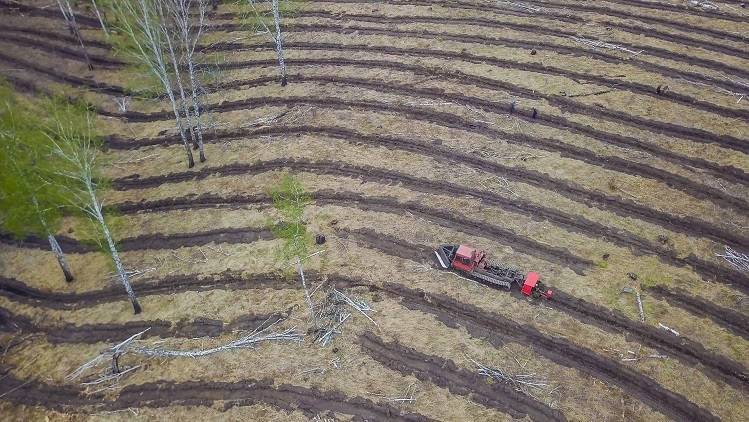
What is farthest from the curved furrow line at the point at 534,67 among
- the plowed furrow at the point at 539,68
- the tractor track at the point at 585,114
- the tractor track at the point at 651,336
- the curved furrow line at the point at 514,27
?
the tractor track at the point at 651,336

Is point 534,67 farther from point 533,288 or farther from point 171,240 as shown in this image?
point 171,240

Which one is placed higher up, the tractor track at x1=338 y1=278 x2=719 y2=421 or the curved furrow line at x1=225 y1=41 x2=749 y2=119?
the curved furrow line at x1=225 y1=41 x2=749 y2=119

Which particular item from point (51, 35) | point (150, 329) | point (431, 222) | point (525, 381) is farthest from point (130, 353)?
point (51, 35)

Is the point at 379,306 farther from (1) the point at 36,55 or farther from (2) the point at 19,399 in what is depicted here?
(1) the point at 36,55

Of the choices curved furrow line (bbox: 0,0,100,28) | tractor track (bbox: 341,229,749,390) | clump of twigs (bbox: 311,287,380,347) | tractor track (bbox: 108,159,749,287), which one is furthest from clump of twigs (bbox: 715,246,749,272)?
curved furrow line (bbox: 0,0,100,28)

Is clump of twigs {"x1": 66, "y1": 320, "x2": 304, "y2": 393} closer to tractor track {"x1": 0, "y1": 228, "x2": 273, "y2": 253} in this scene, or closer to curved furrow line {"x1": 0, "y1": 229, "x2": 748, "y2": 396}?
curved furrow line {"x1": 0, "y1": 229, "x2": 748, "y2": 396}

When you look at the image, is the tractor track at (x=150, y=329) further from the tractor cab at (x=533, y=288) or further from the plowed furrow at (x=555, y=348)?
the tractor cab at (x=533, y=288)
